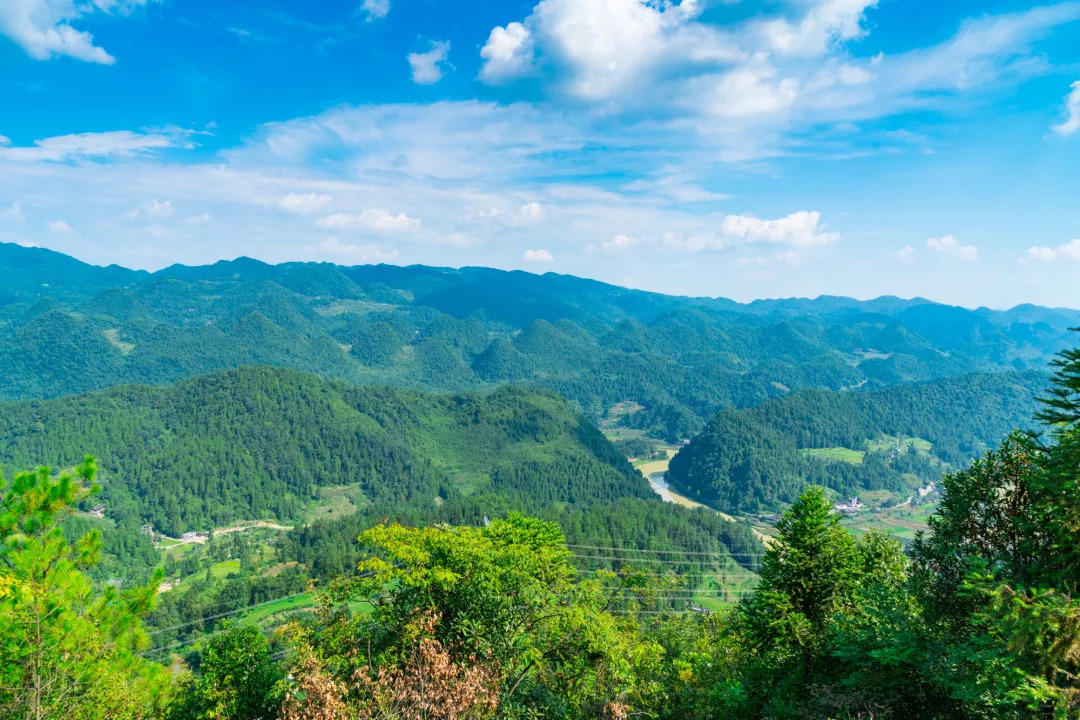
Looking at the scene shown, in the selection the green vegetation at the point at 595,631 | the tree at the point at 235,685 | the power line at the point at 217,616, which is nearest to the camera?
the green vegetation at the point at 595,631

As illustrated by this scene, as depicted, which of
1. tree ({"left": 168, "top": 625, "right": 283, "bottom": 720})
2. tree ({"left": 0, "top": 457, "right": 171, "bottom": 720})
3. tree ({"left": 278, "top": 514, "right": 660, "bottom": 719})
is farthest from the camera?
tree ({"left": 168, "top": 625, "right": 283, "bottom": 720})

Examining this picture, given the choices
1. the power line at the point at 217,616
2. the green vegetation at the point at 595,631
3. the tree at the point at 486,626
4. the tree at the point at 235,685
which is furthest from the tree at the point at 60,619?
the power line at the point at 217,616

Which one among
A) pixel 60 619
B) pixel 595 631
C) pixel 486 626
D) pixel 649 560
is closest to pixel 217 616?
pixel 649 560

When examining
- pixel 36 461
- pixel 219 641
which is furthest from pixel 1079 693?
pixel 36 461

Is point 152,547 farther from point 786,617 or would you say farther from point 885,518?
point 885,518

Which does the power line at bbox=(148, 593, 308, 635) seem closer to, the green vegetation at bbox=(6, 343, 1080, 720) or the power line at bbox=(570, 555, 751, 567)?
the power line at bbox=(570, 555, 751, 567)

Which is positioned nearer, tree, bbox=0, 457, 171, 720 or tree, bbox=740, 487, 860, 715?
tree, bbox=0, 457, 171, 720

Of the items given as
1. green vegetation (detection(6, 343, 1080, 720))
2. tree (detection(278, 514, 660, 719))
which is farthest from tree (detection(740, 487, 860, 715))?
tree (detection(278, 514, 660, 719))

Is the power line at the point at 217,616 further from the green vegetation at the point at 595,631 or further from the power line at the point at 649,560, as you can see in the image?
the green vegetation at the point at 595,631
